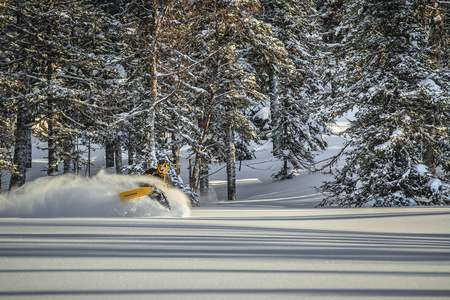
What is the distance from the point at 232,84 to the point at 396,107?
7.72m

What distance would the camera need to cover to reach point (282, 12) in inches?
766

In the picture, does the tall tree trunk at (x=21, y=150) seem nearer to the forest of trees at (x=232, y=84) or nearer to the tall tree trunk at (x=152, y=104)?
the forest of trees at (x=232, y=84)

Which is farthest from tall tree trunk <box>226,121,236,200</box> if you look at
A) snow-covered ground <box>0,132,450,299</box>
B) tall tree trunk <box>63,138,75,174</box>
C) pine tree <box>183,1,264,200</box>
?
snow-covered ground <box>0,132,450,299</box>

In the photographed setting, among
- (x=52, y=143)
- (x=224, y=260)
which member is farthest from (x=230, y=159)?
(x=224, y=260)

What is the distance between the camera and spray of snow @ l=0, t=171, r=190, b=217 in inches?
286

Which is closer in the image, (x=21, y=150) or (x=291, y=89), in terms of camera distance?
(x=21, y=150)

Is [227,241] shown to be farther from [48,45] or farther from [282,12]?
[282,12]

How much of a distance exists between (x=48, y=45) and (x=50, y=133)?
4.10m

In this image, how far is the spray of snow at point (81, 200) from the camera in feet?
23.9

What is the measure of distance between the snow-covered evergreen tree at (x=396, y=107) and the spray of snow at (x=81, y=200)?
6.91m

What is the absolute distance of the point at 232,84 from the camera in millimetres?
16359

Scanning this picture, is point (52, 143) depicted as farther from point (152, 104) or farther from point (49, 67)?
point (152, 104)

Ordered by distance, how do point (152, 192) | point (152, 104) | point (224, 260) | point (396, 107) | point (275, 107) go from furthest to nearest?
point (275, 107) < point (152, 104) < point (396, 107) < point (152, 192) < point (224, 260)

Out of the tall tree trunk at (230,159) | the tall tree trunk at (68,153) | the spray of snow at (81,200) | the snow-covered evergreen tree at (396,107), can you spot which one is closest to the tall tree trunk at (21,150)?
the tall tree trunk at (68,153)
